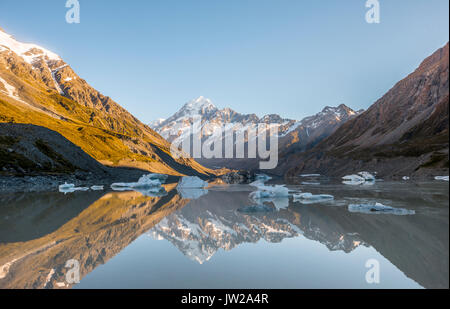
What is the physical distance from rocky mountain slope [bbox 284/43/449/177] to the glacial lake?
56698mm

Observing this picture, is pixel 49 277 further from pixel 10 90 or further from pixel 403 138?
pixel 10 90

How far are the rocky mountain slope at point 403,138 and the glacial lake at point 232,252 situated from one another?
5670 centimetres

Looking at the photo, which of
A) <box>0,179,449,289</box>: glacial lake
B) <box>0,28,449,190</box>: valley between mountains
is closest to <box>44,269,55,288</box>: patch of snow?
<box>0,179,449,289</box>: glacial lake

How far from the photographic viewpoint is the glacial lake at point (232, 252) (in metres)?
9.48

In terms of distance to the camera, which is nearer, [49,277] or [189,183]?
[49,277]

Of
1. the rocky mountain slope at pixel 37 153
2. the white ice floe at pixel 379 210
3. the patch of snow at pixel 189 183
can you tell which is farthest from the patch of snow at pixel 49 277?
the rocky mountain slope at pixel 37 153

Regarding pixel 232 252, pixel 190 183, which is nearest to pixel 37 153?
pixel 190 183

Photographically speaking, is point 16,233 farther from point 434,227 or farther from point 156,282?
point 434,227

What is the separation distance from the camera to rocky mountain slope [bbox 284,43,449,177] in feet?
316

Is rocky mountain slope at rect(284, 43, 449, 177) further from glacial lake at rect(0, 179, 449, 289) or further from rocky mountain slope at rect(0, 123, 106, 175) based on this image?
rocky mountain slope at rect(0, 123, 106, 175)

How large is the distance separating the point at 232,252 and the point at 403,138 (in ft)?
490

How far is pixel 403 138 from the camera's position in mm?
135375

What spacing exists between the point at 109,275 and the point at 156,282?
6.62 feet
